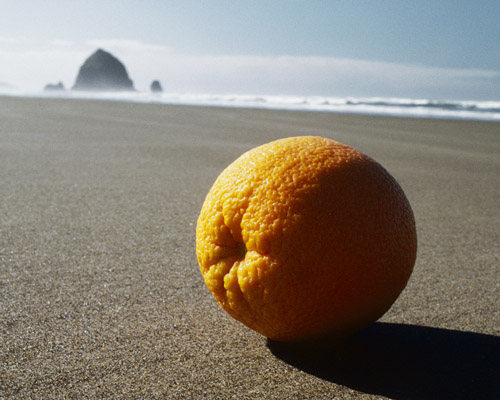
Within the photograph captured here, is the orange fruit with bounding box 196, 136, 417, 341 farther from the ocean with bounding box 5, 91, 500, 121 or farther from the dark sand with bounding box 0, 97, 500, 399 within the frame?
the ocean with bounding box 5, 91, 500, 121

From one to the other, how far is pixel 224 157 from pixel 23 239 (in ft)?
10.5

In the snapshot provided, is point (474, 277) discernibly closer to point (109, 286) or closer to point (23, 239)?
point (109, 286)

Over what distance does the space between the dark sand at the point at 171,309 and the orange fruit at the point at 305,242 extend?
0.18 m

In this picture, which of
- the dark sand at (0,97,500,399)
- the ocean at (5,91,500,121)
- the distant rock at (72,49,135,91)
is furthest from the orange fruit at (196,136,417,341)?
the distant rock at (72,49,135,91)

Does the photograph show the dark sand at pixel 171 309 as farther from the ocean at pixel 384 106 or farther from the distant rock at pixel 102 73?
the distant rock at pixel 102 73

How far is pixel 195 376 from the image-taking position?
1502mm

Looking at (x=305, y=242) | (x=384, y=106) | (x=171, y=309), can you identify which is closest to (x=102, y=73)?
(x=384, y=106)

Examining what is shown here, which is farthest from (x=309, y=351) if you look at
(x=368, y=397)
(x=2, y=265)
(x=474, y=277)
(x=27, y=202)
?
(x=27, y=202)

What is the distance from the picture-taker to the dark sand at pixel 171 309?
1.49m

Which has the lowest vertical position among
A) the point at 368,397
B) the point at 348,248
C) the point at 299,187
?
the point at 368,397

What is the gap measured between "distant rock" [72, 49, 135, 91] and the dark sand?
94.0 m

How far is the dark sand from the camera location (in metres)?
1.49

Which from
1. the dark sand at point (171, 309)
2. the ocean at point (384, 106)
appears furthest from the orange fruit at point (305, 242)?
the ocean at point (384, 106)

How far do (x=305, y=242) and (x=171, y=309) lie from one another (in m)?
0.73
